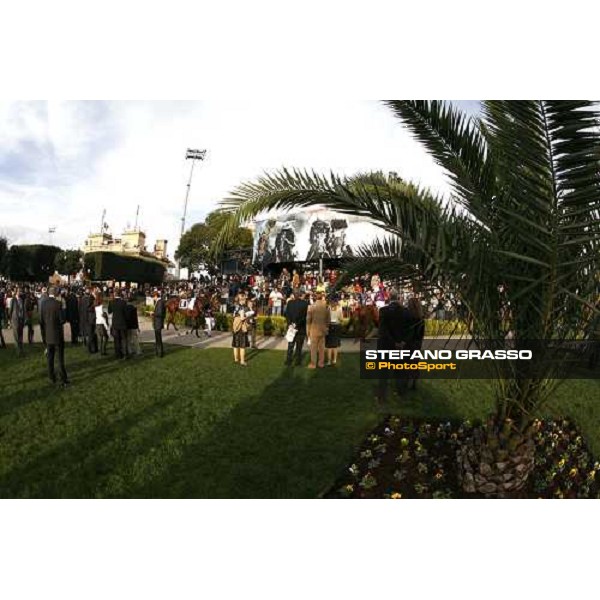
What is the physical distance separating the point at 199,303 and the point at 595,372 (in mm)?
8980

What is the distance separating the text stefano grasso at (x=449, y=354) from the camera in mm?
3690

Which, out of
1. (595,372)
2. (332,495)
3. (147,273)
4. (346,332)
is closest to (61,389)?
(147,273)

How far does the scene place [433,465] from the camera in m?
4.22

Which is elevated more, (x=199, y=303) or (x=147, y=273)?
(x=147, y=273)

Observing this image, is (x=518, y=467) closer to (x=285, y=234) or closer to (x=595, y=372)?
(x=595, y=372)

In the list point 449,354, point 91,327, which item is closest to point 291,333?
point 449,354

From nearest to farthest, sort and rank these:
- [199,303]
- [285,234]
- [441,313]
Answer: [441,313] < [285,234] < [199,303]

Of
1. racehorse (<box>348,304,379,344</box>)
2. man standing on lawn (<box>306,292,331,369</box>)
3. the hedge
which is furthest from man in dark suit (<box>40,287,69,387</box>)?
racehorse (<box>348,304,379,344</box>)

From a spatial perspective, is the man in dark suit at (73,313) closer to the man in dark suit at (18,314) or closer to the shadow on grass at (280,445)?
the man in dark suit at (18,314)

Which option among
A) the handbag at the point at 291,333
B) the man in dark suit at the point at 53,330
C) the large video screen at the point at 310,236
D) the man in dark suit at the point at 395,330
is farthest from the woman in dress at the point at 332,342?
the man in dark suit at the point at 53,330

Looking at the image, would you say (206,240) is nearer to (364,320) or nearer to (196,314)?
(364,320)

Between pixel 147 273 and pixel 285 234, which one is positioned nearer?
pixel 147 273

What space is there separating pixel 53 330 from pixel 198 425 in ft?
11.9

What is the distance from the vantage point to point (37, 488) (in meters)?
3.71
